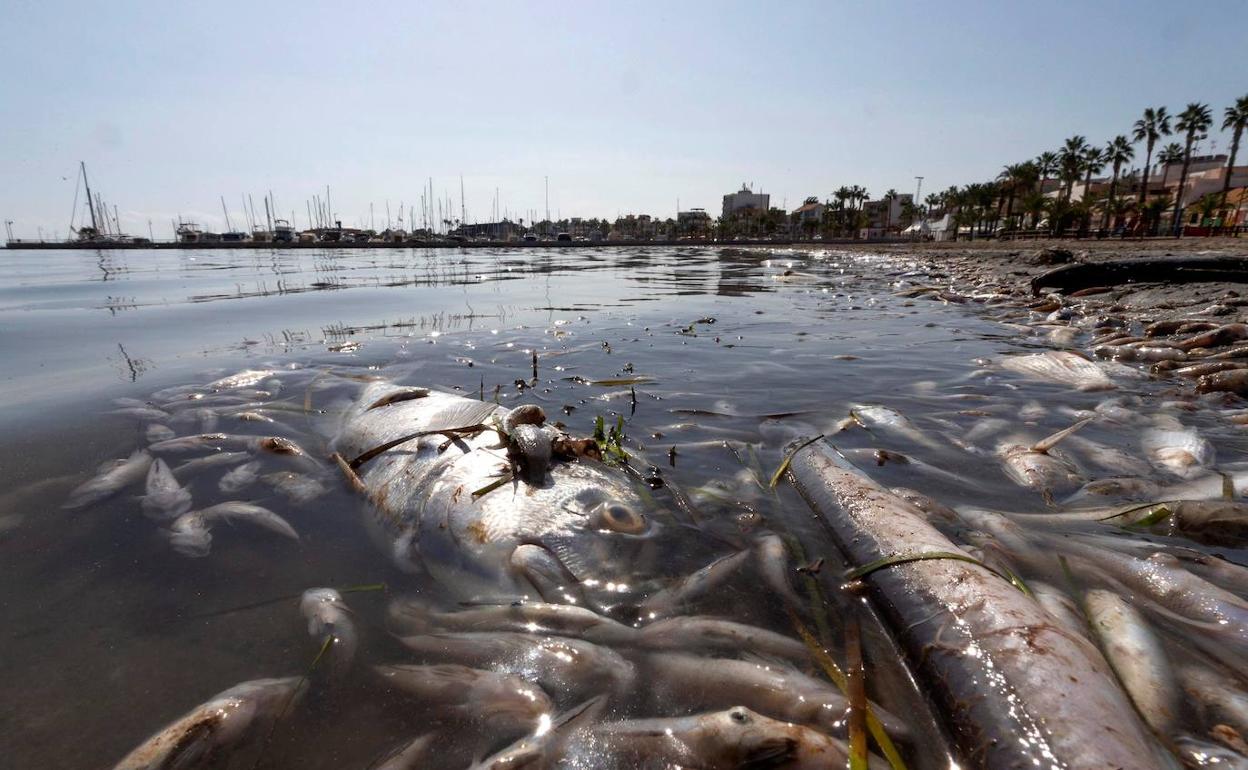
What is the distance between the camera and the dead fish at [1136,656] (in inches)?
66.6

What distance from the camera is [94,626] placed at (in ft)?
6.91

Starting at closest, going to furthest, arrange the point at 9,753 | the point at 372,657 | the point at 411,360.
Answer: the point at 9,753 → the point at 372,657 → the point at 411,360

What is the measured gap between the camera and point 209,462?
369 centimetres

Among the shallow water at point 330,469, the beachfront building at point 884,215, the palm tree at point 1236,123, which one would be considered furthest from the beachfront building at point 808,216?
the shallow water at point 330,469

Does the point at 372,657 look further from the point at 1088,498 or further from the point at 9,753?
the point at 1088,498

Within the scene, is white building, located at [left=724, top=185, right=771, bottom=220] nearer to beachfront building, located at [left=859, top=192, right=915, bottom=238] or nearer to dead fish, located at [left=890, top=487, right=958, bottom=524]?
beachfront building, located at [left=859, top=192, right=915, bottom=238]

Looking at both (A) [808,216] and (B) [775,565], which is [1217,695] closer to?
(B) [775,565]

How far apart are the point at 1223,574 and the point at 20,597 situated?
5.06m

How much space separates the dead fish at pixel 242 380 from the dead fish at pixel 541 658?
4.74m

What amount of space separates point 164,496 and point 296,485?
0.69 m

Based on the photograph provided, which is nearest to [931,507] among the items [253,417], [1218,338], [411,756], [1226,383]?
[411,756]

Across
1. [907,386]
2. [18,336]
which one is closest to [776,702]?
[907,386]

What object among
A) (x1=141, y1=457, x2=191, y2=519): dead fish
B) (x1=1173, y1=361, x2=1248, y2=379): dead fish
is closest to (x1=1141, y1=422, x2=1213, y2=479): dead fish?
(x1=1173, y1=361, x2=1248, y2=379): dead fish

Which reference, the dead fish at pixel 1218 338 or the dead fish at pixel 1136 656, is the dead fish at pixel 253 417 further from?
the dead fish at pixel 1218 338
